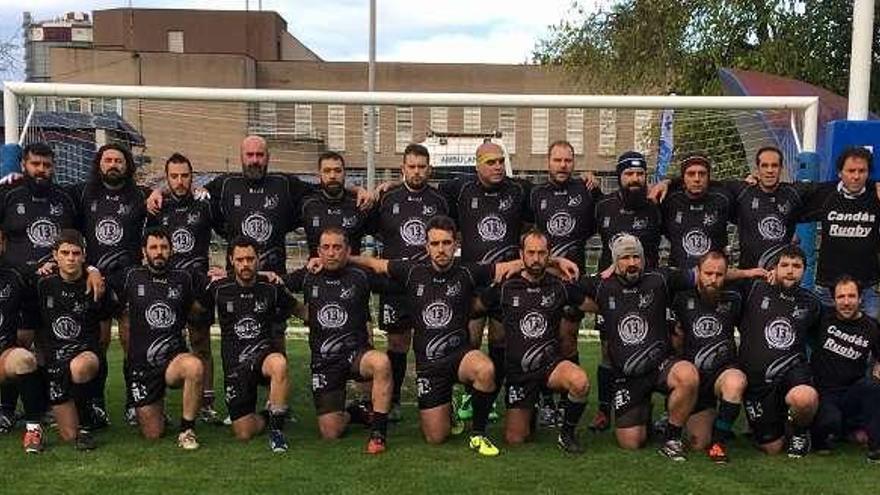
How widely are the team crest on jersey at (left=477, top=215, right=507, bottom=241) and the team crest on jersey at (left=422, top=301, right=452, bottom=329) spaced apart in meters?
0.72

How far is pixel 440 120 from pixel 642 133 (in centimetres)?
315

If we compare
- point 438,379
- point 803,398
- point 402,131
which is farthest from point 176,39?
point 803,398

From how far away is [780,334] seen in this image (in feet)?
17.8

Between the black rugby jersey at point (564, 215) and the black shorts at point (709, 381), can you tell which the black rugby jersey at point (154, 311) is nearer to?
the black rugby jersey at point (564, 215)

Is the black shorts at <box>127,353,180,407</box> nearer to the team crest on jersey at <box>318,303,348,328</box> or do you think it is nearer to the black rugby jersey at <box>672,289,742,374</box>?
the team crest on jersey at <box>318,303,348,328</box>

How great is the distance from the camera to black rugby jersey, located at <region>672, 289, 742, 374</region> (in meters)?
5.46

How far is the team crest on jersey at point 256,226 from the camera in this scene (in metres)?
6.14

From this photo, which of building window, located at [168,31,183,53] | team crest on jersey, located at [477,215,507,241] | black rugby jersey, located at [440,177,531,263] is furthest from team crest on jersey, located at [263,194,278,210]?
building window, located at [168,31,183,53]

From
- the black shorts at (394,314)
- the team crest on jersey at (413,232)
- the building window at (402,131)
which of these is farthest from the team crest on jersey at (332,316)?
the building window at (402,131)

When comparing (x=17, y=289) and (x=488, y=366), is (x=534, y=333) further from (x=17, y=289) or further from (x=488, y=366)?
(x=17, y=289)

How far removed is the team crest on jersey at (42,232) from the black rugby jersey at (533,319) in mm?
2970

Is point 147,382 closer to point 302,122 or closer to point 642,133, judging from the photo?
point 302,122

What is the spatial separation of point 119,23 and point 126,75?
10.9 metres

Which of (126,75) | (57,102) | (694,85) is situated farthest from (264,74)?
(57,102)
